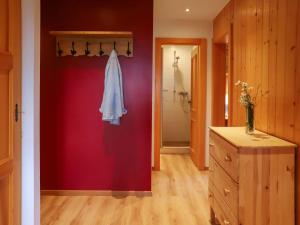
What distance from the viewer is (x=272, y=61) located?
2.69 m

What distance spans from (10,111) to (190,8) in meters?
3.18

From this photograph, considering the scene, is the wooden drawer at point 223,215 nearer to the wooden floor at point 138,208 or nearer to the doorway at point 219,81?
the wooden floor at point 138,208

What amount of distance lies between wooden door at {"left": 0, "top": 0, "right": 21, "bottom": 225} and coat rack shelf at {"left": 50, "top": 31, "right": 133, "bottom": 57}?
66.6 inches

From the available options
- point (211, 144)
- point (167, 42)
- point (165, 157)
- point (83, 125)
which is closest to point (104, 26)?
point (83, 125)

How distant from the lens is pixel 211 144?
314cm

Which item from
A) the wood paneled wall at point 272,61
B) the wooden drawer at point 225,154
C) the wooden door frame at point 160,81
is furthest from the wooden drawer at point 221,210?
the wooden door frame at point 160,81

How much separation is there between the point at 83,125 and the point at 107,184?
782mm

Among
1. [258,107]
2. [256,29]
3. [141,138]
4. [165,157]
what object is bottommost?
[165,157]

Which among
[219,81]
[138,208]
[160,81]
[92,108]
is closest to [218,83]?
[219,81]

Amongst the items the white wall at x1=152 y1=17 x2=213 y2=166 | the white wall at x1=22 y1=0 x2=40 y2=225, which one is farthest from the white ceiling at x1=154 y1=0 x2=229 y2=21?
the white wall at x1=22 y1=0 x2=40 y2=225

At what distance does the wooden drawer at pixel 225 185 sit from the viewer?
2254 millimetres

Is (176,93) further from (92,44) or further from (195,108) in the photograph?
(92,44)

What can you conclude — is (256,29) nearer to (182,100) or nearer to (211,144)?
(211,144)

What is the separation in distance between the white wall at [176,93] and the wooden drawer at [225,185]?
4260 millimetres
